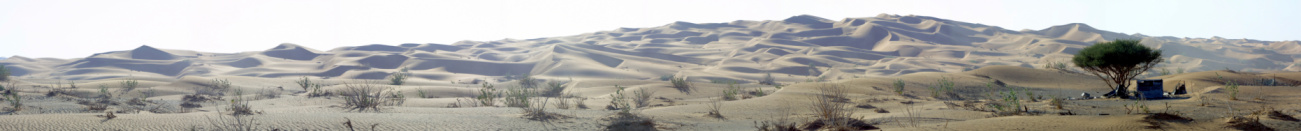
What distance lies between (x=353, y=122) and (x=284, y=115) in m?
1.15

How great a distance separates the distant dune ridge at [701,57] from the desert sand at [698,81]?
23 cm

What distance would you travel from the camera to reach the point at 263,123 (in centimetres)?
590

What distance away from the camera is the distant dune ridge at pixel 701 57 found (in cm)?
3966

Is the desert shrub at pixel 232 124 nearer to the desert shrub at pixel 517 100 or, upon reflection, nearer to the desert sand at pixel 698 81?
the desert sand at pixel 698 81

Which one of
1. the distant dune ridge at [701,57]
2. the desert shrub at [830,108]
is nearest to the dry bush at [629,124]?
the desert shrub at [830,108]

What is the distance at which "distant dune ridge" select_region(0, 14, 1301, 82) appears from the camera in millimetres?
39656

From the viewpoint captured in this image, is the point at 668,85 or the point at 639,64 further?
the point at 639,64

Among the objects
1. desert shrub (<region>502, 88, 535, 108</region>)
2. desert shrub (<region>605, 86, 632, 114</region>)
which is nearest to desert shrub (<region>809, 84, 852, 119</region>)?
desert shrub (<region>605, 86, 632, 114</region>)

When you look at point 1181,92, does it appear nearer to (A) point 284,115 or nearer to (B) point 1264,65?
(A) point 284,115

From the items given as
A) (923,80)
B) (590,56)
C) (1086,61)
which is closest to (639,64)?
(590,56)

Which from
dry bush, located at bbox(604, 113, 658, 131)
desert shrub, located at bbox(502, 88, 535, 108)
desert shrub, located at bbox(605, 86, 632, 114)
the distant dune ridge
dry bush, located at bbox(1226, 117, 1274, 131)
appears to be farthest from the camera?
the distant dune ridge

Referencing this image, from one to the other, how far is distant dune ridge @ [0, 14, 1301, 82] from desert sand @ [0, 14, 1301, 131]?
0.23 m

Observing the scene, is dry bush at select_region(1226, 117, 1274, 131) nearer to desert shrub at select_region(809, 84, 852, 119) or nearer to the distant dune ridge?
desert shrub at select_region(809, 84, 852, 119)

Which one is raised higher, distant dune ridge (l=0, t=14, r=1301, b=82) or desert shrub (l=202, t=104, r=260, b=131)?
distant dune ridge (l=0, t=14, r=1301, b=82)
